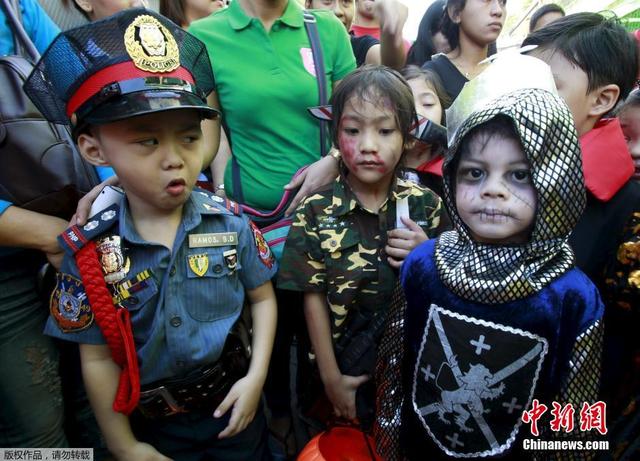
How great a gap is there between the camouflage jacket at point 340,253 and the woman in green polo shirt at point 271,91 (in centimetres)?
18

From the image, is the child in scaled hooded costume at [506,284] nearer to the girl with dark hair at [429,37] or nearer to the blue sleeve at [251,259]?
the blue sleeve at [251,259]

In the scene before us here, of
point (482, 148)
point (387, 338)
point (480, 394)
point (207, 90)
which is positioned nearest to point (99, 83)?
point (207, 90)

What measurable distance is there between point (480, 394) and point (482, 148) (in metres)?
0.75

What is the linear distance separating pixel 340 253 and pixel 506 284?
0.65 metres

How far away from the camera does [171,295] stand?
134 cm

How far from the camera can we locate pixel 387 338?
148 centimetres

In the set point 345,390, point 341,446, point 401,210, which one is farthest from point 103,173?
point 341,446

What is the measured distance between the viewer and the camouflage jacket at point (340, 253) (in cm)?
161

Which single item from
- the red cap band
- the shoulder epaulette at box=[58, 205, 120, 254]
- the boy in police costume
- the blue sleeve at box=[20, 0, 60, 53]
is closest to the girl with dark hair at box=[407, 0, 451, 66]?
the boy in police costume

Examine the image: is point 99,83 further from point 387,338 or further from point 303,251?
point 387,338

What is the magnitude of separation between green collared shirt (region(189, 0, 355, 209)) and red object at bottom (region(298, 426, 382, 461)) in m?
1.05

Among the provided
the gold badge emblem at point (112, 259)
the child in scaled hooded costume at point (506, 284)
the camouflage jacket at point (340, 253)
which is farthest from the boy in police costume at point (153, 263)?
the child in scaled hooded costume at point (506, 284)

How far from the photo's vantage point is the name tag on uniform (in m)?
1.39

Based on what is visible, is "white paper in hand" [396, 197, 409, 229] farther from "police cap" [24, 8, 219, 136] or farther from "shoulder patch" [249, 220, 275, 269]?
"police cap" [24, 8, 219, 136]
